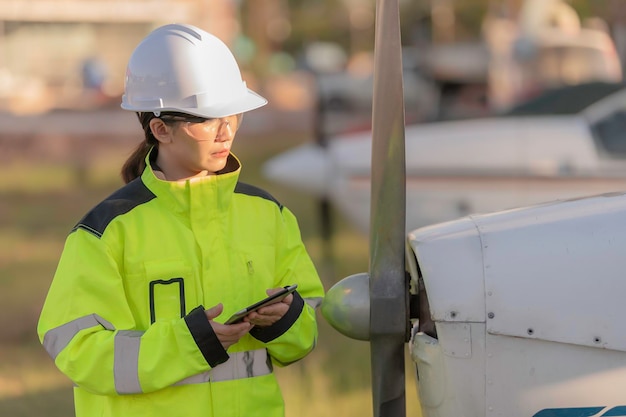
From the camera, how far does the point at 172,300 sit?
2.44 m

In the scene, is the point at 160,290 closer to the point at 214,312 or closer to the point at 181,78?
the point at 214,312

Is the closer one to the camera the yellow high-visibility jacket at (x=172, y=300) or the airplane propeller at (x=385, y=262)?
the yellow high-visibility jacket at (x=172, y=300)

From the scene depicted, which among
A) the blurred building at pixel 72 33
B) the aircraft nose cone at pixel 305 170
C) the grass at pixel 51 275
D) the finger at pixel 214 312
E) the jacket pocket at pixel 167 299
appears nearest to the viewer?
the finger at pixel 214 312

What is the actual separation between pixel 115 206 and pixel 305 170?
6.53m

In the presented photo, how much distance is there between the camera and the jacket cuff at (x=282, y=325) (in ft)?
8.23

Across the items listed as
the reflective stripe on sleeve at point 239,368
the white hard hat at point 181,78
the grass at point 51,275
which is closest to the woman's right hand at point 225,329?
the reflective stripe on sleeve at point 239,368

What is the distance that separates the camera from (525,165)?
7.53 metres

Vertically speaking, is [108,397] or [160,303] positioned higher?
[160,303]

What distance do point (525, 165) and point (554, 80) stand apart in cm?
1255

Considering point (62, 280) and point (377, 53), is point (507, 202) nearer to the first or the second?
point (377, 53)

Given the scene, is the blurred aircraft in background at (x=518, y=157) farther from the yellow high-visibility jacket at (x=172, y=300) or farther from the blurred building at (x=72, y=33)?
the blurred building at (x=72, y=33)

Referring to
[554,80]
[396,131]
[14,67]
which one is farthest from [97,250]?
[14,67]

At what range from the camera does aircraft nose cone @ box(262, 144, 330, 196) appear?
8789mm

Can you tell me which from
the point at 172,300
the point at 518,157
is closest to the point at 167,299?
the point at 172,300
